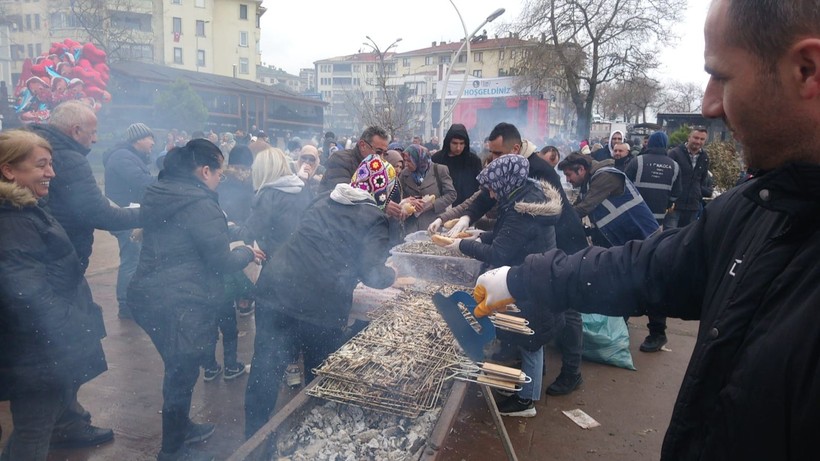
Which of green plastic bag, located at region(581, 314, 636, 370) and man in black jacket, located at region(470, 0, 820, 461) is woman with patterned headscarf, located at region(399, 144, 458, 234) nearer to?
green plastic bag, located at region(581, 314, 636, 370)

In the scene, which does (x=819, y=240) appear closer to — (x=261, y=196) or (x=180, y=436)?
(x=180, y=436)

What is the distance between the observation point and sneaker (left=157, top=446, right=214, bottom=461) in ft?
9.32

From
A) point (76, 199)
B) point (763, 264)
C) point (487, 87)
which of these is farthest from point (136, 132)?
point (487, 87)

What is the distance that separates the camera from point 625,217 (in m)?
4.65

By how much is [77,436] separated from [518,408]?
3132 millimetres

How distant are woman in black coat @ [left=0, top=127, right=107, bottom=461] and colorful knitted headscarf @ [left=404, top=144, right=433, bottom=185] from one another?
A: 12.0ft

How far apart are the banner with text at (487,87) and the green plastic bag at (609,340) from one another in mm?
24890

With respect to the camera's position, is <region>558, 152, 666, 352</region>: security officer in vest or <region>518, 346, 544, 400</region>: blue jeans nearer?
<region>518, 346, 544, 400</region>: blue jeans

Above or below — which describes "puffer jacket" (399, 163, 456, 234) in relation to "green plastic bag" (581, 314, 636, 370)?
above

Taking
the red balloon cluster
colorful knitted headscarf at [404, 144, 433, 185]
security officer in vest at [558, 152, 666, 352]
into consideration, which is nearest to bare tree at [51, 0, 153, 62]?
the red balloon cluster

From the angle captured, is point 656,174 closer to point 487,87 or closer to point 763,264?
point 763,264

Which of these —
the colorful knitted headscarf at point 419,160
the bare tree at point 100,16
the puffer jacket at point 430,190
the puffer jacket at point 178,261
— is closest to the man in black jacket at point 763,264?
the puffer jacket at point 178,261

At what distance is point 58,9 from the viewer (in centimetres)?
892

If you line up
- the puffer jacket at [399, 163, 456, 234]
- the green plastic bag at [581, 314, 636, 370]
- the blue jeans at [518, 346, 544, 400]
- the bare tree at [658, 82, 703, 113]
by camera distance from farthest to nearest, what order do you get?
the bare tree at [658, 82, 703, 113], the puffer jacket at [399, 163, 456, 234], the green plastic bag at [581, 314, 636, 370], the blue jeans at [518, 346, 544, 400]
